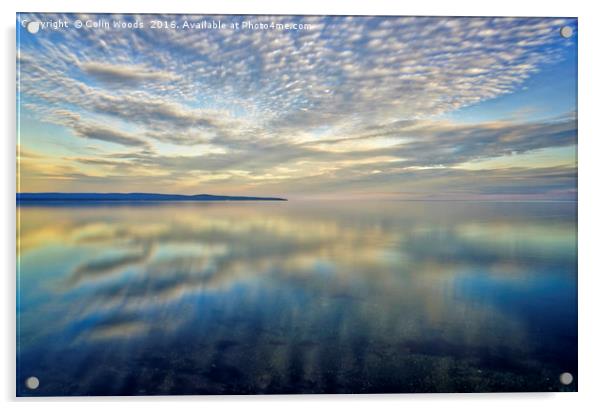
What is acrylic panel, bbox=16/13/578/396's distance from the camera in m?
2.13

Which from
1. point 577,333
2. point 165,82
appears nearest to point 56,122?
point 165,82

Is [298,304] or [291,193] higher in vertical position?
[291,193]

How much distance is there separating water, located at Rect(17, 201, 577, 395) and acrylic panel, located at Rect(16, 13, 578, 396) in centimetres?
1

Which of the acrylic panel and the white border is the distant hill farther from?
the white border

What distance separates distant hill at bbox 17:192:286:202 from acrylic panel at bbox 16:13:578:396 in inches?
0.4

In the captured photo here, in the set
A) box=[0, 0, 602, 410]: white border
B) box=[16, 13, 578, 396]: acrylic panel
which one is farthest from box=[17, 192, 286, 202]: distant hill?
box=[0, 0, 602, 410]: white border

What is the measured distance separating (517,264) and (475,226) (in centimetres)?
39

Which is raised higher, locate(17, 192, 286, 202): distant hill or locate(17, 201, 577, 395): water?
locate(17, 192, 286, 202): distant hill

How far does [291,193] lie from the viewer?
8.02ft
